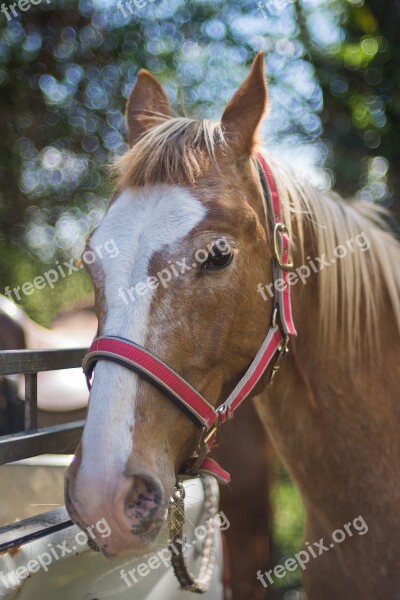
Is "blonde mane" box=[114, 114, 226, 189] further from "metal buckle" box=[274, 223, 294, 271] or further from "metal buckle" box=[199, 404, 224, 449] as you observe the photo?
"metal buckle" box=[199, 404, 224, 449]

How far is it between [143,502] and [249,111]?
1298 millimetres

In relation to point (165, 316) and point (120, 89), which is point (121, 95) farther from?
point (165, 316)

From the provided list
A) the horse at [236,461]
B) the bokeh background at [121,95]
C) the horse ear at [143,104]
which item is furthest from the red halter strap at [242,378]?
the bokeh background at [121,95]

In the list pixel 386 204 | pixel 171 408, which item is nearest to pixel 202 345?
pixel 171 408

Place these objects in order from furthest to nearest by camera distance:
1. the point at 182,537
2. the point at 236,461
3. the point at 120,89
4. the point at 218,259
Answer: the point at 120,89
the point at 236,461
the point at 182,537
the point at 218,259

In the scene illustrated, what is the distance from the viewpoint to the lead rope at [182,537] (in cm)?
169

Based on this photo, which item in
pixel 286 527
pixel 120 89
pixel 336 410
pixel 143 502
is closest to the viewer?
pixel 143 502

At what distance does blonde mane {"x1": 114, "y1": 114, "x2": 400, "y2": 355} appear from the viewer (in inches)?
75.7

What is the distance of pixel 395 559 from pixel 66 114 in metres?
7.40

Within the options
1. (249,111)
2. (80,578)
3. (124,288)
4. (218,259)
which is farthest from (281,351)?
(80,578)

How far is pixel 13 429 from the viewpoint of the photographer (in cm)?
247

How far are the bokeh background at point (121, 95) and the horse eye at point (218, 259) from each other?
206 inches

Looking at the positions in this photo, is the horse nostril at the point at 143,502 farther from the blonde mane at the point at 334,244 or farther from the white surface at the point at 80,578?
the blonde mane at the point at 334,244

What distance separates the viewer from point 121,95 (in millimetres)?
8250
